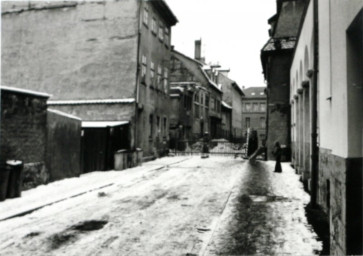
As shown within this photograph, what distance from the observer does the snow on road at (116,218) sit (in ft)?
18.0

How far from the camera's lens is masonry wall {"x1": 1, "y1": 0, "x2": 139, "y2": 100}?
19.2m

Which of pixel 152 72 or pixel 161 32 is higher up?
pixel 161 32

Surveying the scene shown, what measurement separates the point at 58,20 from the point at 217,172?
12901 mm

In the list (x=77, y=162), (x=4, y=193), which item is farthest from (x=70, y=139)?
(x=4, y=193)

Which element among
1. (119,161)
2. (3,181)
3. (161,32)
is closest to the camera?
(3,181)

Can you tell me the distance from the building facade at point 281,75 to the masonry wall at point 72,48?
878cm

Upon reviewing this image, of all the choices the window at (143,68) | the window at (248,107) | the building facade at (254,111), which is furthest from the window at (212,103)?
the window at (143,68)

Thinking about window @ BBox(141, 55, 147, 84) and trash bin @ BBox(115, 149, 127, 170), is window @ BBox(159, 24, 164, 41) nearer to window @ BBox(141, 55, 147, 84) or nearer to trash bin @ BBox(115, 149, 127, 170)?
window @ BBox(141, 55, 147, 84)

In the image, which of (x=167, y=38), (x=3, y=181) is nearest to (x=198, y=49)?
(x=167, y=38)

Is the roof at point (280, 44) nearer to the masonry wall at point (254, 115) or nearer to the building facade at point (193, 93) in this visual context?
the building facade at point (193, 93)

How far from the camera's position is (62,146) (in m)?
12.5

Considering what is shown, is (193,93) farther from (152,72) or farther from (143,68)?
(143,68)

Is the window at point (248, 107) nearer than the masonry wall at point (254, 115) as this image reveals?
No

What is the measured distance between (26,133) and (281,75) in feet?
53.0
